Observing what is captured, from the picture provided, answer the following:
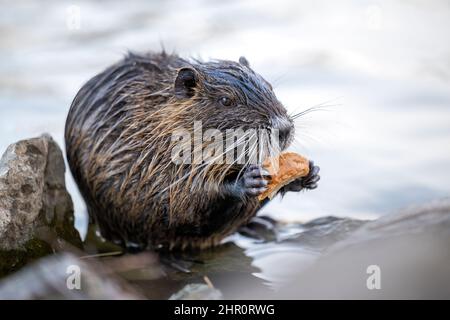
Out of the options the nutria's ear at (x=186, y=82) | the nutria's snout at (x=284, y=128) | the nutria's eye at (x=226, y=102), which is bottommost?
the nutria's snout at (x=284, y=128)

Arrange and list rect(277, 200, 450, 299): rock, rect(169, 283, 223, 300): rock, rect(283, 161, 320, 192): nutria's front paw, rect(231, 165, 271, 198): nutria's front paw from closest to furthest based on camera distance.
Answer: rect(277, 200, 450, 299): rock < rect(169, 283, 223, 300): rock < rect(231, 165, 271, 198): nutria's front paw < rect(283, 161, 320, 192): nutria's front paw

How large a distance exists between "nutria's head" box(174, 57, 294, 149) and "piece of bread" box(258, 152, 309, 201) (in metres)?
0.10

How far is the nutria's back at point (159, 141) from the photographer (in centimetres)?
423

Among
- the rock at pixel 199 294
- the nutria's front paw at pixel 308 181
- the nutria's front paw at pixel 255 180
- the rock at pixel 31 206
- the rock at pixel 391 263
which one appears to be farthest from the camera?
the nutria's front paw at pixel 308 181

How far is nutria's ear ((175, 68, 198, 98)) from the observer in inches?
169

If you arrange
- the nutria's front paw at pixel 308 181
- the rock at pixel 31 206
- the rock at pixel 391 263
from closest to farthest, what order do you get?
the rock at pixel 391 263 < the rock at pixel 31 206 < the nutria's front paw at pixel 308 181

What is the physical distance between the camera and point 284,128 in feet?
13.3

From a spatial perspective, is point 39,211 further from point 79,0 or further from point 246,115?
point 79,0

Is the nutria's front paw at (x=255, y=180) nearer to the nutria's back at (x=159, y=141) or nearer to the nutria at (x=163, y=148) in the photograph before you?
the nutria at (x=163, y=148)

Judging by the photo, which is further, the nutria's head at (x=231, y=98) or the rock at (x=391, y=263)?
the nutria's head at (x=231, y=98)

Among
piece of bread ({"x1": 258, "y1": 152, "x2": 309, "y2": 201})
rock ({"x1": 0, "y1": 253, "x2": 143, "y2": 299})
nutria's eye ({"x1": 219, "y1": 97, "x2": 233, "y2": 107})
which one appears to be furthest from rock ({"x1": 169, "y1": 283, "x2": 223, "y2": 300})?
nutria's eye ({"x1": 219, "y1": 97, "x2": 233, "y2": 107})

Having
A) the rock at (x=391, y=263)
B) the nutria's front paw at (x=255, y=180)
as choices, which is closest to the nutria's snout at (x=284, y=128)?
the nutria's front paw at (x=255, y=180)

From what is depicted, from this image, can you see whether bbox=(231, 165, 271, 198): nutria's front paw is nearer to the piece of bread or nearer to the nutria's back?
the piece of bread

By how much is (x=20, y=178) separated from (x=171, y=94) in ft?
2.92
